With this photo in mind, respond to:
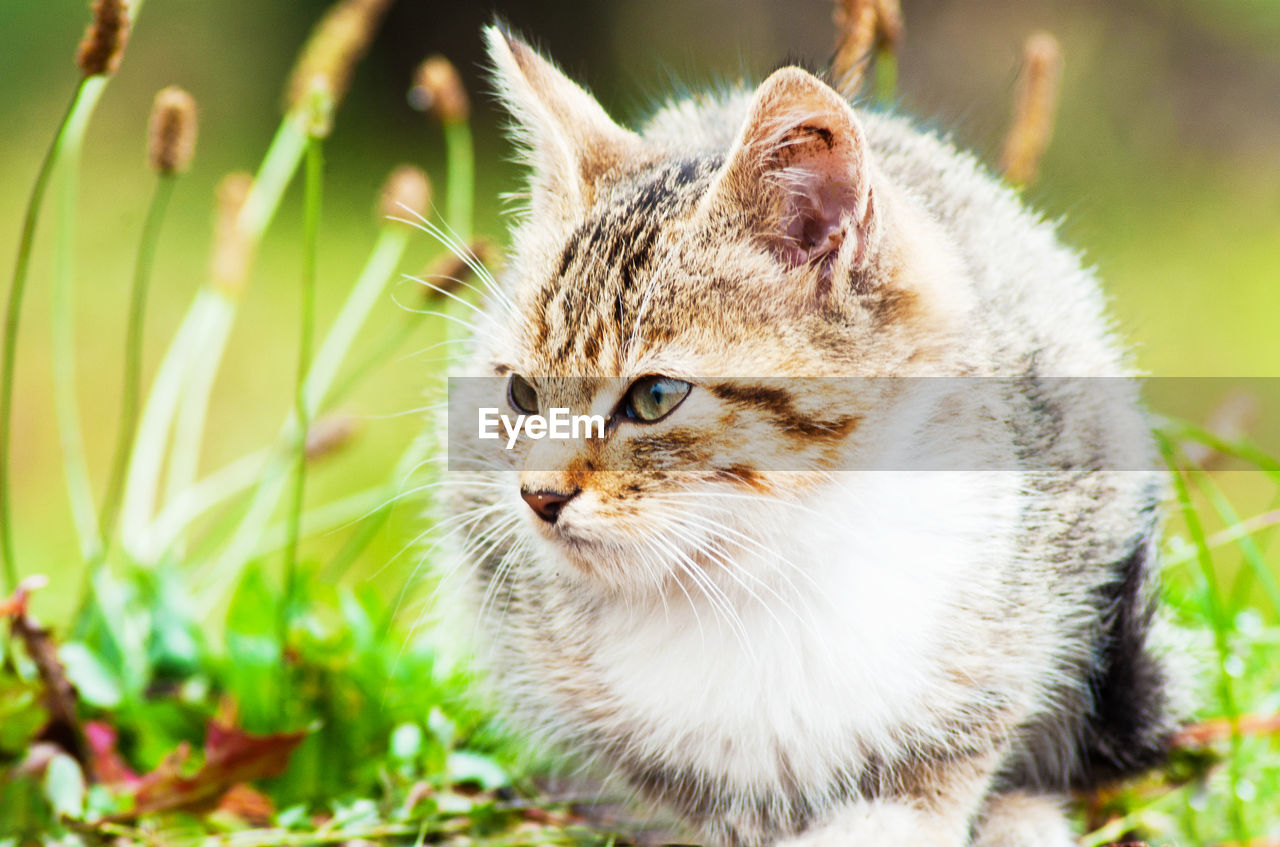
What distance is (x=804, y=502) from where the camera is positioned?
74 centimetres

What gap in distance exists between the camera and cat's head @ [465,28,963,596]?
738mm

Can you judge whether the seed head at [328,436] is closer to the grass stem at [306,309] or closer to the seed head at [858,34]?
the grass stem at [306,309]

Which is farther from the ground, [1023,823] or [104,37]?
[104,37]

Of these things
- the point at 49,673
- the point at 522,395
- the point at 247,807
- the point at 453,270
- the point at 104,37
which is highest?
the point at 104,37

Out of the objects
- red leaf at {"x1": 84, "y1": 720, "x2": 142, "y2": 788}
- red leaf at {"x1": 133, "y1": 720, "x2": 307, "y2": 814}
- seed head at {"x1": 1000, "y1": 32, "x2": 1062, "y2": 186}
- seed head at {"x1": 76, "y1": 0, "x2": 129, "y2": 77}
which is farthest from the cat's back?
red leaf at {"x1": 84, "y1": 720, "x2": 142, "y2": 788}

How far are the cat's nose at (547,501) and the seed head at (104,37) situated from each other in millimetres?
459

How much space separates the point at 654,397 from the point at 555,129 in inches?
10.3

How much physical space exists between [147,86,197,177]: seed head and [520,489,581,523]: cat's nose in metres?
0.49

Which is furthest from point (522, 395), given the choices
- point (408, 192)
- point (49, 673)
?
point (49, 673)

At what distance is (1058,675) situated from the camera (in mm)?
849

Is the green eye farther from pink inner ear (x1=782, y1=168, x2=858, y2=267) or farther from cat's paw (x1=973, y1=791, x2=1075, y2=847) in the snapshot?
cat's paw (x1=973, y1=791, x2=1075, y2=847)

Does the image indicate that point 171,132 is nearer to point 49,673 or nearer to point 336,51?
point 336,51

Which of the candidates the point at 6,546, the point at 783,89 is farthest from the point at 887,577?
the point at 6,546

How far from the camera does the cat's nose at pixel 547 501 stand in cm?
74
